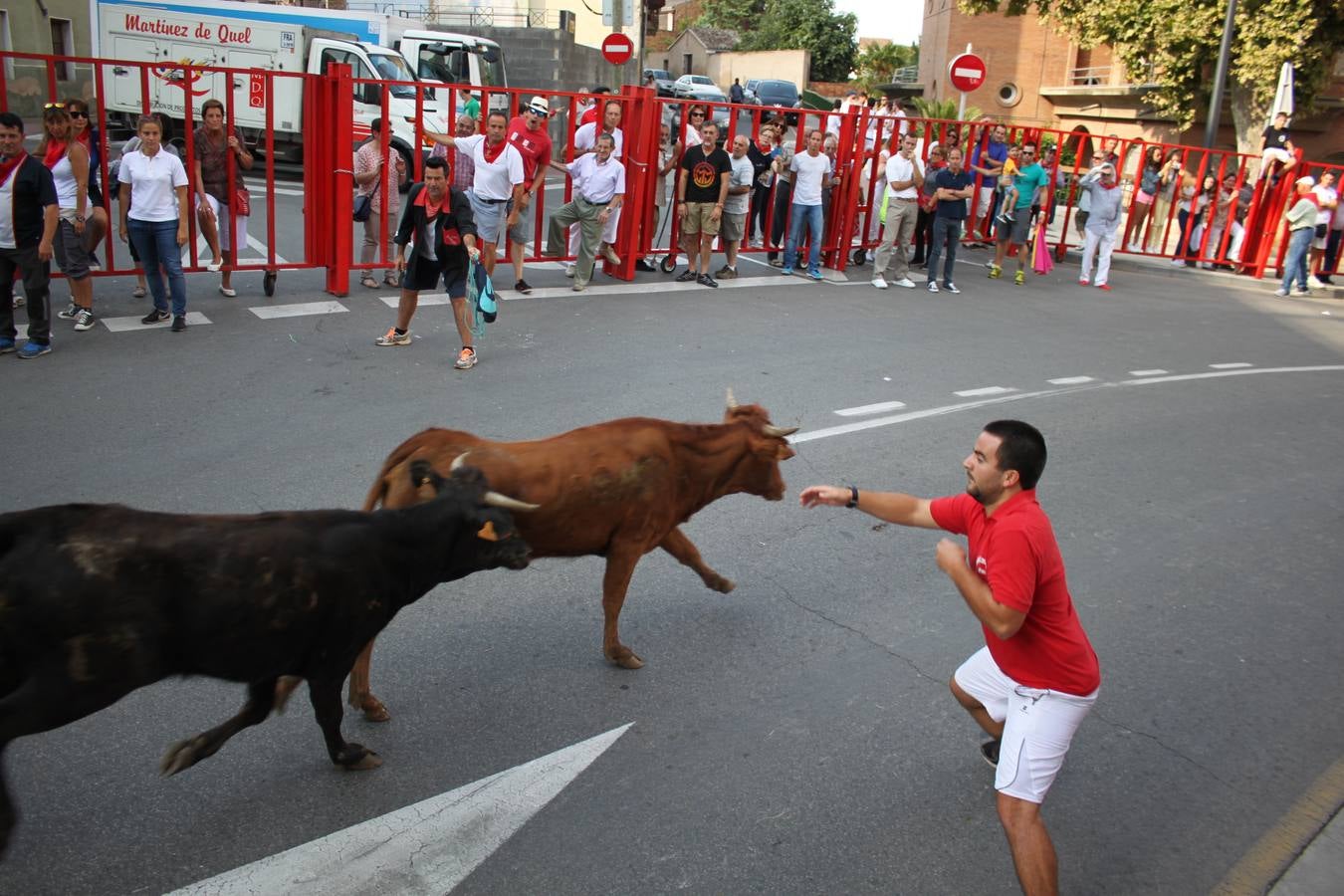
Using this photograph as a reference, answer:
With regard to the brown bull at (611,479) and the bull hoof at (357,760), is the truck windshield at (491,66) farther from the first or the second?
the bull hoof at (357,760)

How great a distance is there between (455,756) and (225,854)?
0.92 meters

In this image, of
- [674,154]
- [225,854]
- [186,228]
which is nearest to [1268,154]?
[674,154]

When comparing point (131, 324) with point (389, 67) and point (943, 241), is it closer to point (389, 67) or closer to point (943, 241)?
point (943, 241)

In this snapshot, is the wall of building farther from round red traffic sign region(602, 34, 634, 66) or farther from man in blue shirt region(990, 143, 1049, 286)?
man in blue shirt region(990, 143, 1049, 286)

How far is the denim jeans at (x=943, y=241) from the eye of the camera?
14711 mm

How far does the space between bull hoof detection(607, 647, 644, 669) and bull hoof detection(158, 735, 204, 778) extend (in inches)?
72.5

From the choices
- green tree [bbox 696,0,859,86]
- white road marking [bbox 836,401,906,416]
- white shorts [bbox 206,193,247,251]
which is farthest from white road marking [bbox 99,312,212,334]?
green tree [bbox 696,0,859,86]

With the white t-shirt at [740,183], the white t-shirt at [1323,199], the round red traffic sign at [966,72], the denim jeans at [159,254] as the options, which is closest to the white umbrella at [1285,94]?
the white t-shirt at [1323,199]

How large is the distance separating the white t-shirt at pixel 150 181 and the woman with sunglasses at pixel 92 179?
0.56 meters

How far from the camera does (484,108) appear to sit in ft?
41.8

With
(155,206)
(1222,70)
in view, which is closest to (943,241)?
(1222,70)

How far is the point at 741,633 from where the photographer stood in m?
5.34

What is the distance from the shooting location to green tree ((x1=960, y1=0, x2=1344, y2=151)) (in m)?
21.9

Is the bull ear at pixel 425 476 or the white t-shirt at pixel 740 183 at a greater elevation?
the white t-shirt at pixel 740 183
